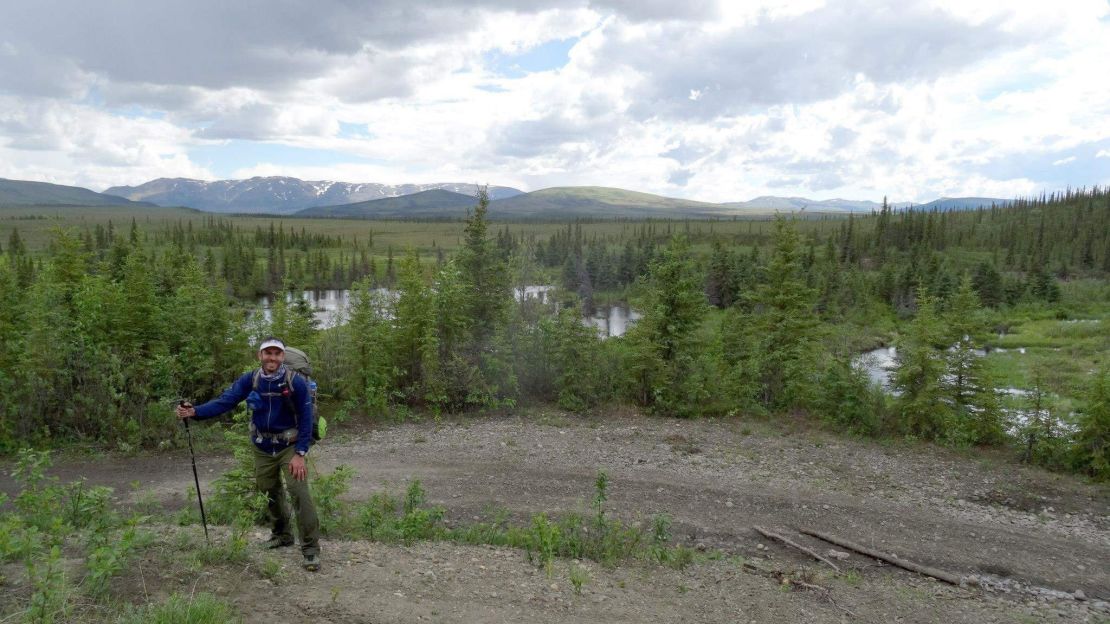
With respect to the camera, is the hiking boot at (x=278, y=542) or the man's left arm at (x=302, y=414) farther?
the hiking boot at (x=278, y=542)

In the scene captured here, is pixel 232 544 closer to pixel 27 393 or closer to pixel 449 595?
pixel 449 595

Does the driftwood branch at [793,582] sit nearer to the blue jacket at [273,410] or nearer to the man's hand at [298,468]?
the man's hand at [298,468]

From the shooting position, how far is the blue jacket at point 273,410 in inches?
243

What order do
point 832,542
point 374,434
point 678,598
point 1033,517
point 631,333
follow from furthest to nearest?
point 631,333
point 374,434
point 1033,517
point 832,542
point 678,598

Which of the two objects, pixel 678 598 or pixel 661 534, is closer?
pixel 678 598

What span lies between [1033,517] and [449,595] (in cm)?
1058

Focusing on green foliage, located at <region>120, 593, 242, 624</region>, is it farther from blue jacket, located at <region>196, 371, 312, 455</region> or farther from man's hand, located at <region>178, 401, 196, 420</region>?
man's hand, located at <region>178, 401, 196, 420</region>

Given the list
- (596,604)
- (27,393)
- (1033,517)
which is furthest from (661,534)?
(27,393)

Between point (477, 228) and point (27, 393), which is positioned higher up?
point (477, 228)

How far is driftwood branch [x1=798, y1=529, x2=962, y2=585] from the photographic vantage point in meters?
8.42

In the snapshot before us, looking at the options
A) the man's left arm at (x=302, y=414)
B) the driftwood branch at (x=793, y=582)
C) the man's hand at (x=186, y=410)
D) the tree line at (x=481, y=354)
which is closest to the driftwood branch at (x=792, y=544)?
the driftwood branch at (x=793, y=582)

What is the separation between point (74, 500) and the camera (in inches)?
292

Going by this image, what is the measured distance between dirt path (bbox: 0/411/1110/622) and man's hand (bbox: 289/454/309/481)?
3.03ft

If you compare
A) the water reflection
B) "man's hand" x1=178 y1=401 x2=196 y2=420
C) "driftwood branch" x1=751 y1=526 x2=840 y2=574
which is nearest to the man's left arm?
"man's hand" x1=178 y1=401 x2=196 y2=420
